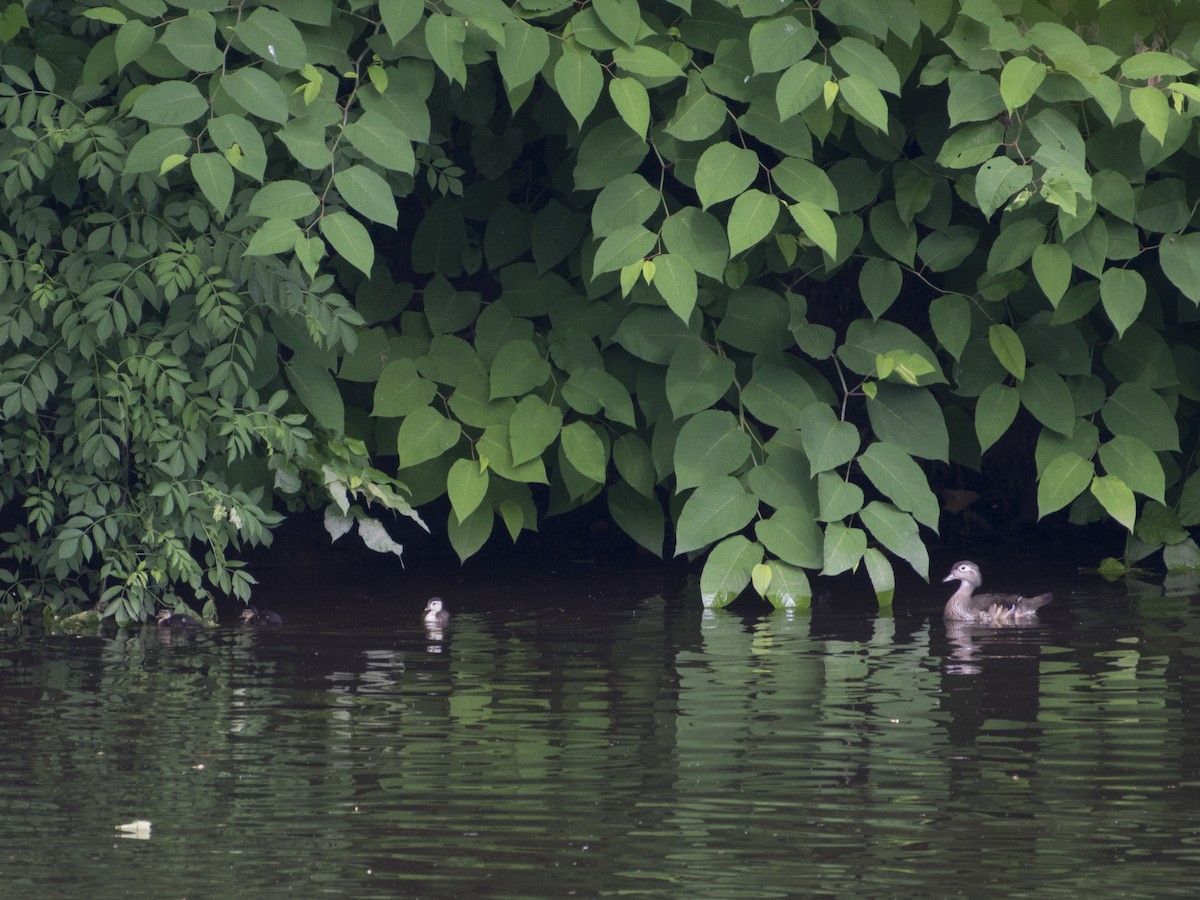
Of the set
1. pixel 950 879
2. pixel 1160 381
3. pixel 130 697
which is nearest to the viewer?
pixel 950 879

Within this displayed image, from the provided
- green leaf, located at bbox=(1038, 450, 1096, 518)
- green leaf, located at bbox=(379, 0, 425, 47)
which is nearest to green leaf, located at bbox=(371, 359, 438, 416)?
green leaf, located at bbox=(379, 0, 425, 47)

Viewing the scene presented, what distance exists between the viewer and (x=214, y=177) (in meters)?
6.83

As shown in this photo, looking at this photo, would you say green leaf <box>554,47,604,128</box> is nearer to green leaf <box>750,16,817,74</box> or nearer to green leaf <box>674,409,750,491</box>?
green leaf <box>750,16,817,74</box>

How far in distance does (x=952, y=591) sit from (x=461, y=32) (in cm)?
379

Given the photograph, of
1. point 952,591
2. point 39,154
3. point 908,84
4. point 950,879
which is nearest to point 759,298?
point 908,84

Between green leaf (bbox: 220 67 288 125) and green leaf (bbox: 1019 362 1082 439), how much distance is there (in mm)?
3583

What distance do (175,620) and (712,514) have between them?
2360 mm

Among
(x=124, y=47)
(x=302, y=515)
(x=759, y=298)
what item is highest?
(x=124, y=47)

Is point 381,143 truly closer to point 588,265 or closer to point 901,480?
point 588,265

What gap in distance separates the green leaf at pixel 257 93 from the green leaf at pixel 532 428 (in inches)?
76.0

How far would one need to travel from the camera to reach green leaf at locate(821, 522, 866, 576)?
25.7ft

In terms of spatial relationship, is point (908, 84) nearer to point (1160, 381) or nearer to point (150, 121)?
point (1160, 381)

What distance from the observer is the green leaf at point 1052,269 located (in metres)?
7.79

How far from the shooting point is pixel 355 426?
8977 millimetres
